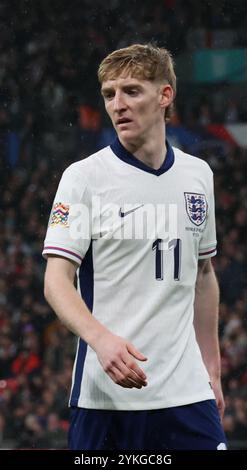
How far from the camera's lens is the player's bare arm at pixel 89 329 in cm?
340

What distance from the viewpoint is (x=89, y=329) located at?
355 cm

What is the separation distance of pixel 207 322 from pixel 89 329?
813 mm

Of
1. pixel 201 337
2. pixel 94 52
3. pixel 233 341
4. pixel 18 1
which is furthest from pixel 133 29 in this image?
pixel 201 337

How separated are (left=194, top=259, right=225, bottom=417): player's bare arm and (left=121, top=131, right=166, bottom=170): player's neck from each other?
0.45 meters

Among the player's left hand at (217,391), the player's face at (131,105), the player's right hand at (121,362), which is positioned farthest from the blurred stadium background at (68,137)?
the player's right hand at (121,362)

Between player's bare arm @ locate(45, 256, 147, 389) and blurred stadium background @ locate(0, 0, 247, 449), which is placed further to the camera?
blurred stadium background @ locate(0, 0, 247, 449)

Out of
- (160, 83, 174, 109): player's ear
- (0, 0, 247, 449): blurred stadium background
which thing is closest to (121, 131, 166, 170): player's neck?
(160, 83, 174, 109): player's ear

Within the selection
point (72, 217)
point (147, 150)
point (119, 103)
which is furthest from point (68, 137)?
point (72, 217)

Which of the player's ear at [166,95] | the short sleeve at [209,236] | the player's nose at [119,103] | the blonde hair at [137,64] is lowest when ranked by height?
the short sleeve at [209,236]

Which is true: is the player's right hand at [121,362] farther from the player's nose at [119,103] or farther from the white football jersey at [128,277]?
the player's nose at [119,103]

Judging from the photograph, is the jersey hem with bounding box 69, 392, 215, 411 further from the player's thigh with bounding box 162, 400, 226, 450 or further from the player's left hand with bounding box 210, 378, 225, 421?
the player's left hand with bounding box 210, 378, 225, 421

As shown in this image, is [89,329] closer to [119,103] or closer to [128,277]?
[128,277]

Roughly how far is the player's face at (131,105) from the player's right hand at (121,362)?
0.86 m

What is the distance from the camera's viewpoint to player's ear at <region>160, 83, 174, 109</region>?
4.09 meters
